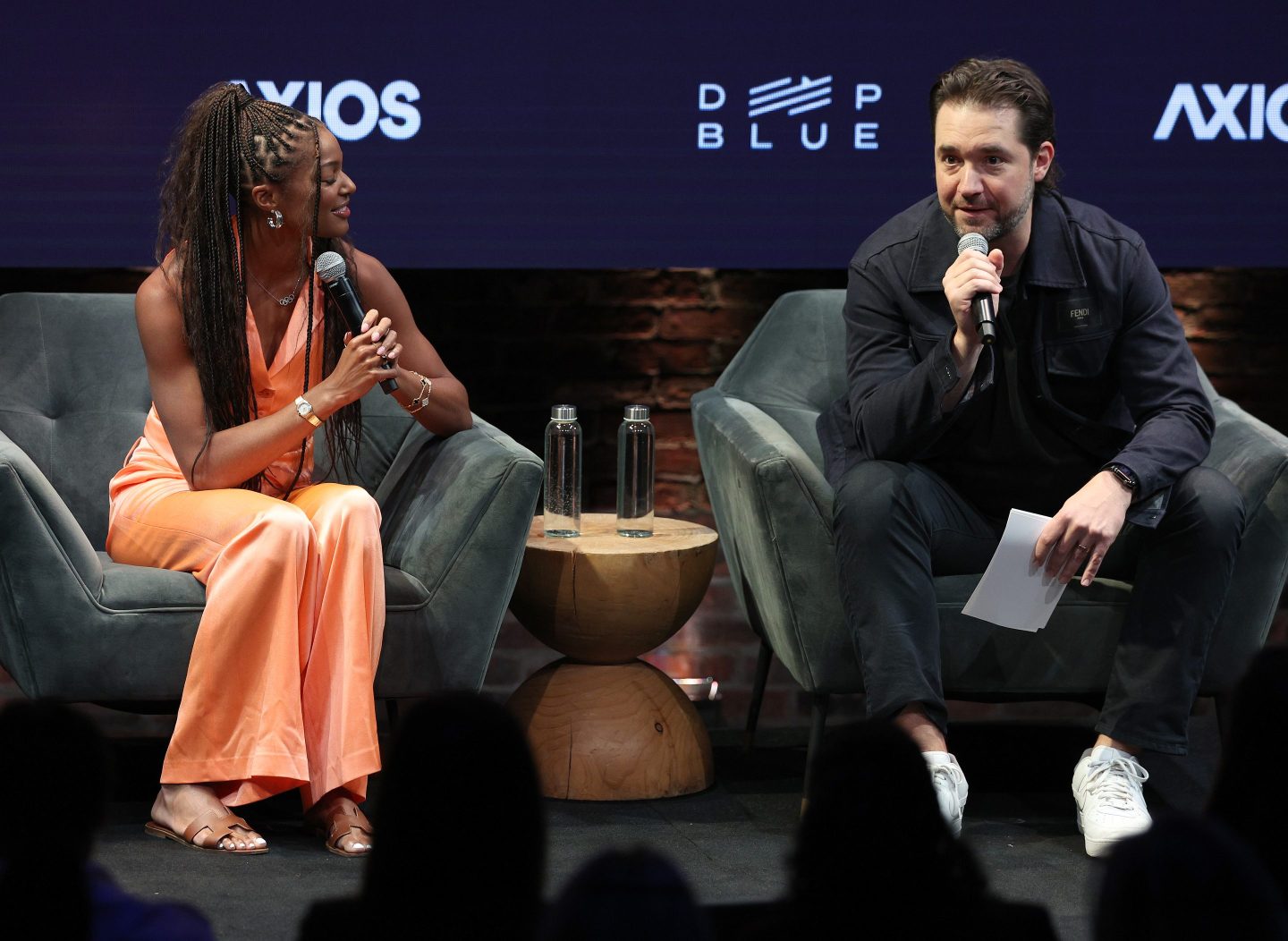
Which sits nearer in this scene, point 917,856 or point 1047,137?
point 917,856

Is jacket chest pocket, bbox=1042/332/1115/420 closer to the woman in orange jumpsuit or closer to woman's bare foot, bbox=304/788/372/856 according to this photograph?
the woman in orange jumpsuit

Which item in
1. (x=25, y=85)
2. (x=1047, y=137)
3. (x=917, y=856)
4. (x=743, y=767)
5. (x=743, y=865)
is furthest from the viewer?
(x=25, y=85)

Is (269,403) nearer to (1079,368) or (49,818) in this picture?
(1079,368)

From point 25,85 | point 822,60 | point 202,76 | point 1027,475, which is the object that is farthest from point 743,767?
point 25,85

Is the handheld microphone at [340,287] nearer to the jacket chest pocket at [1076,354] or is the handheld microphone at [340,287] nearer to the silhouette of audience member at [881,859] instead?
the jacket chest pocket at [1076,354]

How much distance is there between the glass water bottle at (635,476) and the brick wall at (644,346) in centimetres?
90

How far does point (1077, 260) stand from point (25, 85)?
7.65 feet

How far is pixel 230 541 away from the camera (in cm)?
245

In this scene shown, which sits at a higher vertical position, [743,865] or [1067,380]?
[1067,380]

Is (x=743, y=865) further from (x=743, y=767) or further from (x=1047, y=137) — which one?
(x=1047, y=137)

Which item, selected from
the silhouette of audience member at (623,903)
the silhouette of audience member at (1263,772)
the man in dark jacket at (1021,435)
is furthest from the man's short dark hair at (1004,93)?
the silhouette of audience member at (623,903)

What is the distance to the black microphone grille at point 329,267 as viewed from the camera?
98.8 inches

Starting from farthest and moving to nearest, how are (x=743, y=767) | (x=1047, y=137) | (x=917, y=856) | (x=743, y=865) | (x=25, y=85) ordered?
1. (x=25, y=85)
2. (x=743, y=767)
3. (x=1047, y=137)
4. (x=743, y=865)
5. (x=917, y=856)

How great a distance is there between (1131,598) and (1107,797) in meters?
0.32
